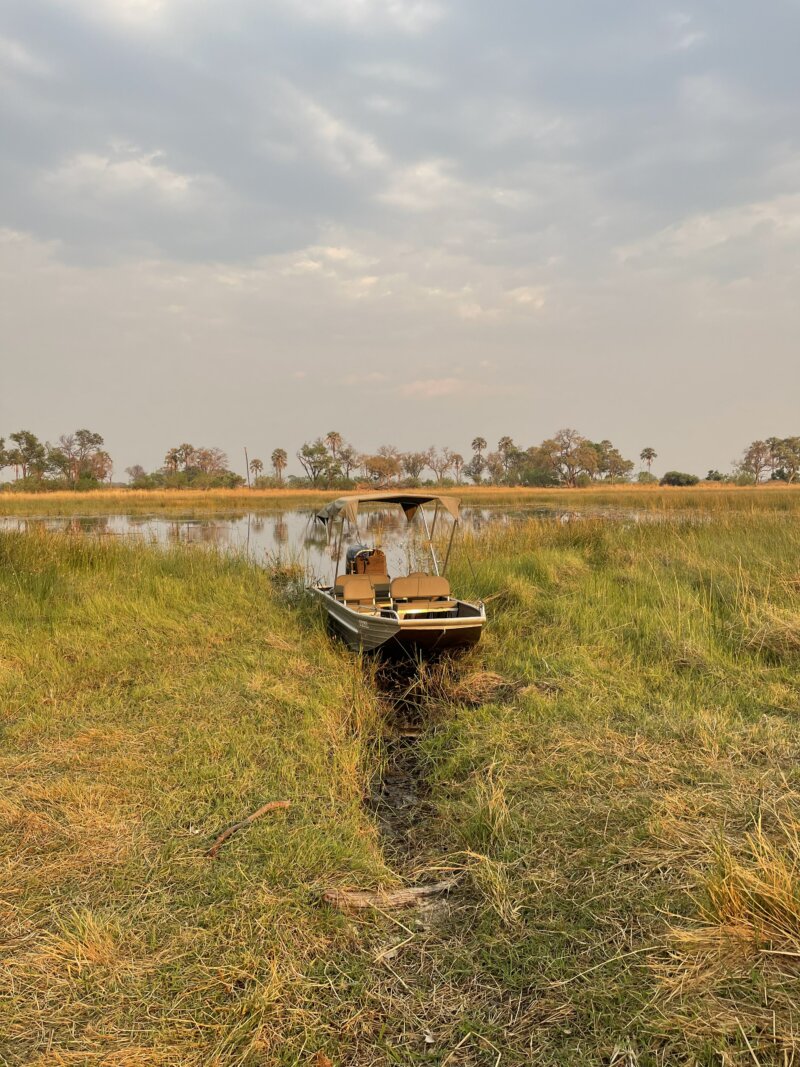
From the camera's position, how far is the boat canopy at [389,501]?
8.94m

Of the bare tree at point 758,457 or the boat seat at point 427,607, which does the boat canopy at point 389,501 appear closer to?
the boat seat at point 427,607

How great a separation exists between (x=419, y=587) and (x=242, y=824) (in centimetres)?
514

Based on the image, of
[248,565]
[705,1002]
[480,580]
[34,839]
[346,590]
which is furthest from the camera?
[248,565]

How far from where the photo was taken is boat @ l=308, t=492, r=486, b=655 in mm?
7156

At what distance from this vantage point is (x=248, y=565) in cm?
1219

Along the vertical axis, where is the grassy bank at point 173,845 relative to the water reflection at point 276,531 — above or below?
below

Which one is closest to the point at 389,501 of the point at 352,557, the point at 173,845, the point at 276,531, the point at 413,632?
the point at 352,557

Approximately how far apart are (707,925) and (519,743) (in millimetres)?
2484

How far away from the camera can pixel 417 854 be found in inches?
154

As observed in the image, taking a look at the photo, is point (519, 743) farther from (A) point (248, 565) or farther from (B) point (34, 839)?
(A) point (248, 565)

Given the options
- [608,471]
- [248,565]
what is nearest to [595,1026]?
[248,565]

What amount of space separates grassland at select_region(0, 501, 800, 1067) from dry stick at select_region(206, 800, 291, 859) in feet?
0.21

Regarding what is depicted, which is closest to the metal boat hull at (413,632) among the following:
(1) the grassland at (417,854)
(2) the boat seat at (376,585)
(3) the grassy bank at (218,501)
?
(1) the grassland at (417,854)

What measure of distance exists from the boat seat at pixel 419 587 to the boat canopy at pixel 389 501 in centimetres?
96
